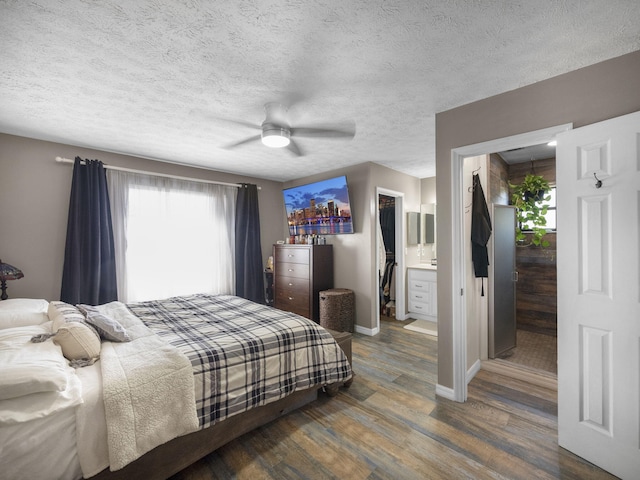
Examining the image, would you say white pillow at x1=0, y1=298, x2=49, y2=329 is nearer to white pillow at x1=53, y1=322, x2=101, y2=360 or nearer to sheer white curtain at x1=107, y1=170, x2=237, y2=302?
white pillow at x1=53, y1=322, x2=101, y2=360

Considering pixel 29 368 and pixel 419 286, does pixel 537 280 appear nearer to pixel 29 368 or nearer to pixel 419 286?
pixel 419 286

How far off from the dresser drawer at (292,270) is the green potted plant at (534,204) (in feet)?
10.1

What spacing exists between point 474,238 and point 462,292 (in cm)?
75

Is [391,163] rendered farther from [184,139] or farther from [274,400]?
[274,400]

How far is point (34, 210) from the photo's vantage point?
119 inches

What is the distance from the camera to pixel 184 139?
3.05 meters

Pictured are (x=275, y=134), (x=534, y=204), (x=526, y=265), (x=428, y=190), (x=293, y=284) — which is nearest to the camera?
(x=275, y=134)

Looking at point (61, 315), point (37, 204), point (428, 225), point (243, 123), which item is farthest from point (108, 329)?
point (428, 225)

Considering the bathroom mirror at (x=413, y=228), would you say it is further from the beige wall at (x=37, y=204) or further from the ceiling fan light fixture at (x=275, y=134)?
the ceiling fan light fixture at (x=275, y=134)

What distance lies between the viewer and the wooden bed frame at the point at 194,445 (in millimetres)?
1453

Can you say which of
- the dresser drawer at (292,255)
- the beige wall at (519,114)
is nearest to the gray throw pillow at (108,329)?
the beige wall at (519,114)

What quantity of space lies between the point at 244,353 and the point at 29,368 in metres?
1.05

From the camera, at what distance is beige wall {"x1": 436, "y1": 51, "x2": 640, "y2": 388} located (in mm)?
1693

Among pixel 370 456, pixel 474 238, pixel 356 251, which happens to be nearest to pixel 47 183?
pixel 356 251
